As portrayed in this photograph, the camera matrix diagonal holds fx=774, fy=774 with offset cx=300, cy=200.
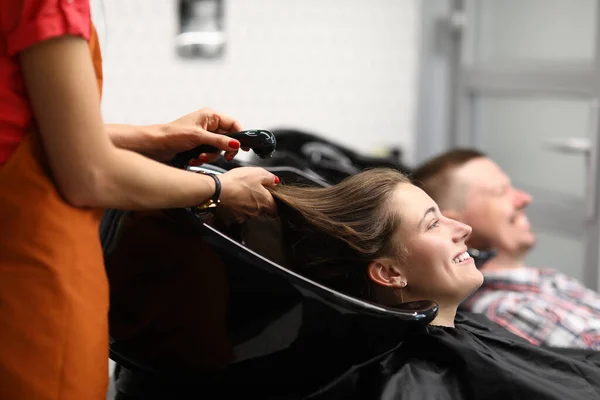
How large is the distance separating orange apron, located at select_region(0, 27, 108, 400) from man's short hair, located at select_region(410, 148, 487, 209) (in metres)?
1.53

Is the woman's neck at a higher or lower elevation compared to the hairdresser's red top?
lower

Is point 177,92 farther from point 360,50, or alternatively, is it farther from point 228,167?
point 228,167

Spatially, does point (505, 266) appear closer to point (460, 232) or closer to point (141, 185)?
point (460, 232)

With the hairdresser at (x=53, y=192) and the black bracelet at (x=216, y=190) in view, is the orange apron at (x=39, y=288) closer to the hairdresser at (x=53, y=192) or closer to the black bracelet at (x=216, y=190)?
the hairdresser at (x=53, y=192)

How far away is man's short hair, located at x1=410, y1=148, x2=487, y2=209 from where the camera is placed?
253 centimetres

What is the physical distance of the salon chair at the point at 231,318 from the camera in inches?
52.5

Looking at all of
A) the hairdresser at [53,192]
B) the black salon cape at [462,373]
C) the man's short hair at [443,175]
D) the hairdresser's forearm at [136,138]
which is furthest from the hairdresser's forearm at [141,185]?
the man's short hair at [443,175]

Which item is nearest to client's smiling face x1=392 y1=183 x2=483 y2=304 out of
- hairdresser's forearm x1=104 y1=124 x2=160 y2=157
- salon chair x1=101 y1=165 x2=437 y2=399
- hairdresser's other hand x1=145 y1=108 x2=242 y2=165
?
salon chair x1=101 y1=165 x2=437 y2=399

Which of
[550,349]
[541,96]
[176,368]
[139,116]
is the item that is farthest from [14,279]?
[541,96]

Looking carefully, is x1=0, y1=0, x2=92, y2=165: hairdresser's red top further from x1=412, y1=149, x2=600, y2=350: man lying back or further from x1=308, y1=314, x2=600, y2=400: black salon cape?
x1=412, y1=149, x2=600, y2=350: man lying back

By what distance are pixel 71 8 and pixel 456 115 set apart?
3459 mm

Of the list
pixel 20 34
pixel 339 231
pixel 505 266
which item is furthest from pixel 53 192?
pixel 505 266

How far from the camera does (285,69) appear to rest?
385 cm

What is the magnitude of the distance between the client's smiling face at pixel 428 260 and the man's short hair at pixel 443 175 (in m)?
0.82
